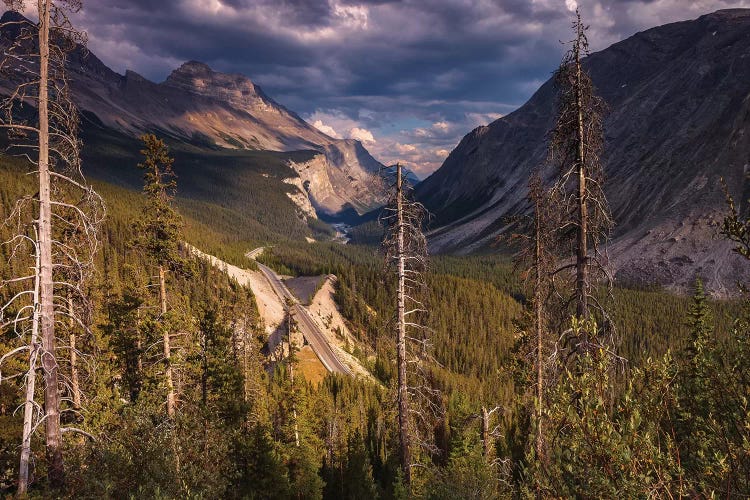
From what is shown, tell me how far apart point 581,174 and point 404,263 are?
22.6ft

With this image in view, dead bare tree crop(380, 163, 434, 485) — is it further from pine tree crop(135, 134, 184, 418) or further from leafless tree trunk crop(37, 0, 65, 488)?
pine tree crop(135, 134, 184, 418)

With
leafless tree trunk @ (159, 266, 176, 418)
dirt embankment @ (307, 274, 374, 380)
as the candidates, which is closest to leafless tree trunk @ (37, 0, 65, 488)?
leafless tree trunk @ (159, 266, 176, 418)

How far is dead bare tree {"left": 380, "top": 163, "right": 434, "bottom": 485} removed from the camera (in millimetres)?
15289

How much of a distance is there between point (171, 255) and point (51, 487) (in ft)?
34.8

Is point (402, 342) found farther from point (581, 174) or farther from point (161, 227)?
point (161, 227)

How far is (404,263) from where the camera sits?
15648mm

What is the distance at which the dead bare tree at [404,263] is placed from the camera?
1529 centimetres

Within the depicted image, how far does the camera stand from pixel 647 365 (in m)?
8.20

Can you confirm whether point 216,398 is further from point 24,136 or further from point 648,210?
point 648,210

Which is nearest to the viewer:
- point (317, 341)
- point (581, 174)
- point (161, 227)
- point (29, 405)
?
point (29, 405)

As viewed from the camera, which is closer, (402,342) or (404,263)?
(402,342)

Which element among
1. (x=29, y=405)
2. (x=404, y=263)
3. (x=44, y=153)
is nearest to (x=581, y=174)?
(x=404, y=263)

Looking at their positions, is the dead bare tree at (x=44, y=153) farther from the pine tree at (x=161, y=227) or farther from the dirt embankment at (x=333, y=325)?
the dirt embankment at (x=333, y=325)

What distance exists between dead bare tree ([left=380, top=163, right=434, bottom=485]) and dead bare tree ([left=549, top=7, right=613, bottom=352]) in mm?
5100
